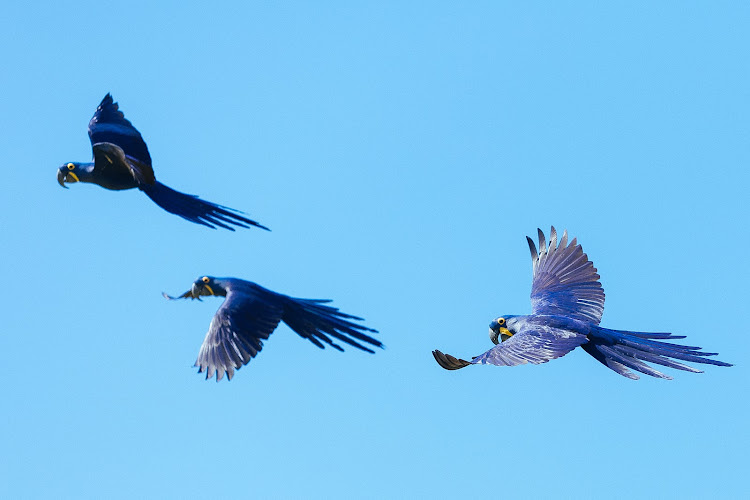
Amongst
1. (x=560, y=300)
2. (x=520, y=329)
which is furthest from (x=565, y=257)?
(x=520, y=329)

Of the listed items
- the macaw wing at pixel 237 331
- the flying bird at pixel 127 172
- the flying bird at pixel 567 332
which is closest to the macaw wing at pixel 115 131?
the flying bird at pixel 127 172

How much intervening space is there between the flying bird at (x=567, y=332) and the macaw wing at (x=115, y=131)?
4556 millimetres

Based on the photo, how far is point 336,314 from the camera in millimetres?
12070

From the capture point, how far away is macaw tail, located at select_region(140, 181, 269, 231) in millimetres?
12922

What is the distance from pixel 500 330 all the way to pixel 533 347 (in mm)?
1685

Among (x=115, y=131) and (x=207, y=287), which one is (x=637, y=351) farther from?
(x=115, y=131)

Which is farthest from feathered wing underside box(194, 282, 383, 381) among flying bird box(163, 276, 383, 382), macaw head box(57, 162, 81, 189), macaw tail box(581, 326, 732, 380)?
macaw tail box(581, 326, 732, 380)

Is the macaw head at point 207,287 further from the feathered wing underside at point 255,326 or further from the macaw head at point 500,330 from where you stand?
the macaw head at point 500,330

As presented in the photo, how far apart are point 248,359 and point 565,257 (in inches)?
296

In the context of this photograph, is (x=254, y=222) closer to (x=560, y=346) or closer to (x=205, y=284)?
(x=205, y=284)

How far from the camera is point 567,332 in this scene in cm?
1548

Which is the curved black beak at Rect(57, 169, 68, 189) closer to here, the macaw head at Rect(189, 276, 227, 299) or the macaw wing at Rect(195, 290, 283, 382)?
the macaw head at Rect(189, 276, 227, 299)

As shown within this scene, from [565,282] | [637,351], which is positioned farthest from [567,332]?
[565,282]

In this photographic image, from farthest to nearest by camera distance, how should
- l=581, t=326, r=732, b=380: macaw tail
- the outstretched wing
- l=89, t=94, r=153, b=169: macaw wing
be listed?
the outstretched wing, l=581, t=326, r=732, b=380: macaw tail, l=89, t=94, r=153, b=169: macaw wing
